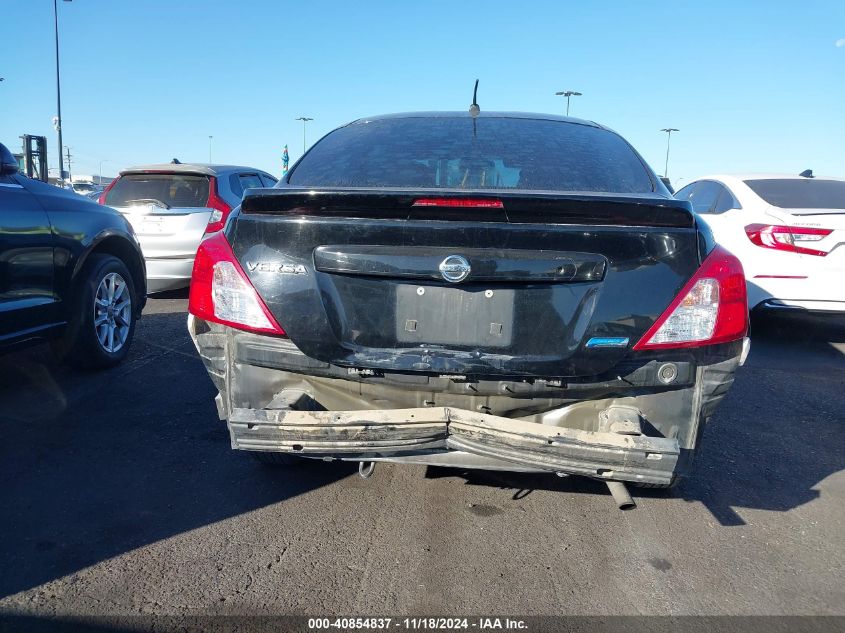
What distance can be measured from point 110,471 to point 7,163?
2.18 metres

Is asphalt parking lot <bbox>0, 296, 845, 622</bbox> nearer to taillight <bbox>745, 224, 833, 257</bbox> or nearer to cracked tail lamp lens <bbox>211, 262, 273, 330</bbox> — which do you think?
cracked tail lamp lens <bbox>211, 262, 273, 330</bbox>

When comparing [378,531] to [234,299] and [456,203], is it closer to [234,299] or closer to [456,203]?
[234,299]

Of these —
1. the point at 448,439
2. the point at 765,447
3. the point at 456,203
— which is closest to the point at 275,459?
the point at 448,439

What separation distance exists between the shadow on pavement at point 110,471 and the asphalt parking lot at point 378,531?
1 cm

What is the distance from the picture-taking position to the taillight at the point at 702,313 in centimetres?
247

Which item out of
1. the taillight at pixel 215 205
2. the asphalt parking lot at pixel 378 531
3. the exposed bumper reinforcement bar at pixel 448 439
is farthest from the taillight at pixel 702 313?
the taillight at pixel 215 205

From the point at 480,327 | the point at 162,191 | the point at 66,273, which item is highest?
the point at 162,191

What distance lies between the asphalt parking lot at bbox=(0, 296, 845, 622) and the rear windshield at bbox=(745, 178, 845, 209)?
328 cm

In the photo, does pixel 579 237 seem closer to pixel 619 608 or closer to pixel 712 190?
pixel 619 608

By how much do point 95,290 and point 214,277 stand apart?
2.79m

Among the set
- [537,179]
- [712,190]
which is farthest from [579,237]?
[712,190]

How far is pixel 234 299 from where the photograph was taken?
2656 millimetres

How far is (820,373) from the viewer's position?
5.89 metres

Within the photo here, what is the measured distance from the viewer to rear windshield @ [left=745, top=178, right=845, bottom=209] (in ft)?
22.5
